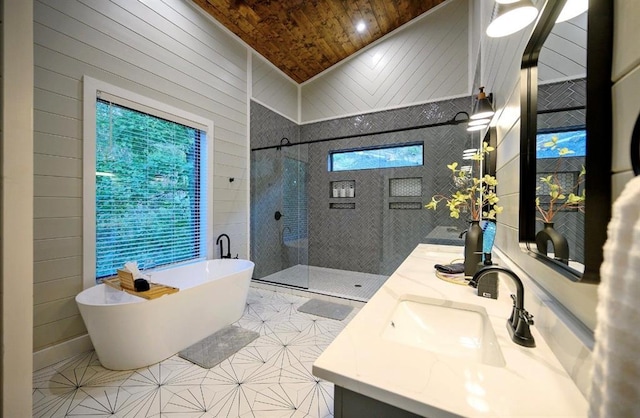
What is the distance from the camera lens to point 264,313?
2910 mm

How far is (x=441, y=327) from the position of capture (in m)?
1.15

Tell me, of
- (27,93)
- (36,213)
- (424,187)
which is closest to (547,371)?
(27,93)

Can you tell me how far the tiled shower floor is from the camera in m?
3.53

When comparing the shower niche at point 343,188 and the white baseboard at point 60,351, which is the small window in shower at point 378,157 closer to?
the shower niche at point 343,188

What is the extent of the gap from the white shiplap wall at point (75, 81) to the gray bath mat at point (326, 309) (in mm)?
2120

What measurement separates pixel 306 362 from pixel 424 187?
119 inches

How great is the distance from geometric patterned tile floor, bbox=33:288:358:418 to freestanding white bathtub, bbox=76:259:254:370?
0.13 meters

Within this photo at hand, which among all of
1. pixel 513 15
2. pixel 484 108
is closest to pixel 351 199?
pixel 484 108

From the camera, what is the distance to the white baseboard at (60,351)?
1917 mm

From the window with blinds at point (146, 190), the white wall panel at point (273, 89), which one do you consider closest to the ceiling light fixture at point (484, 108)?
the window with blinds at point (146, 190)

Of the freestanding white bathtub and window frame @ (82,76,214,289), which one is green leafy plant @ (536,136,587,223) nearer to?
the freestanding white bathtub

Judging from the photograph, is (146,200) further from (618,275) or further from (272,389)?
(618,275)

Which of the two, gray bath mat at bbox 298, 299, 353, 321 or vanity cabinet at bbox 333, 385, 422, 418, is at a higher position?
vanity cabinet at bbox 333, 385, 422, 418

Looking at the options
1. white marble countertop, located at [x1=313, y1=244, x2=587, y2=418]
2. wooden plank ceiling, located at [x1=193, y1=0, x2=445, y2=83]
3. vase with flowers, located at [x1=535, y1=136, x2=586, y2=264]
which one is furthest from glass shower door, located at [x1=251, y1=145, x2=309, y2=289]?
vase with flowers, located at [x1=535, y1=136, x2=586, y2=264]
